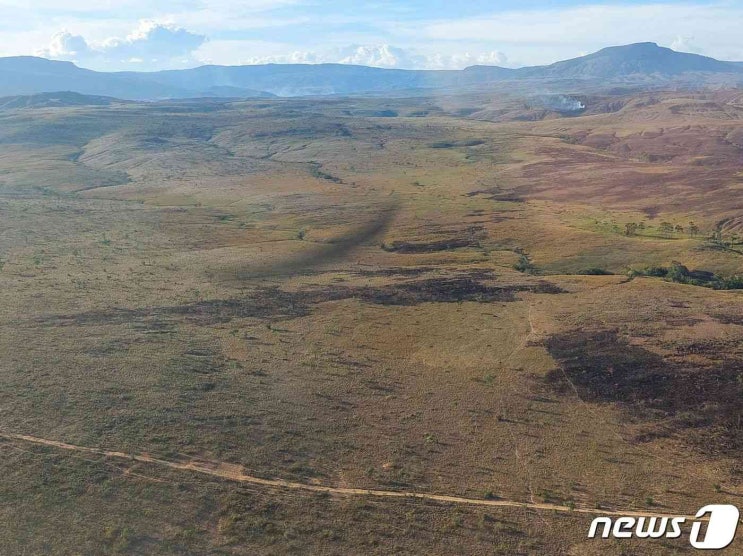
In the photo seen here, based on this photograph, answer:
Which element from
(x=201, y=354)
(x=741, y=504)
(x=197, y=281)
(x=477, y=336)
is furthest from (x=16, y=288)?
(x=741, y=504)

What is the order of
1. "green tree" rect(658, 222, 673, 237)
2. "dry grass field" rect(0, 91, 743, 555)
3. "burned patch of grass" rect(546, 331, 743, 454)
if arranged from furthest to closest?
"green tree" rect(658, 222, 673, 237) < "burned patch of grass" rect(546, 331, 743, 454) < "dry grass field" rect(0, 91, 743, 555)

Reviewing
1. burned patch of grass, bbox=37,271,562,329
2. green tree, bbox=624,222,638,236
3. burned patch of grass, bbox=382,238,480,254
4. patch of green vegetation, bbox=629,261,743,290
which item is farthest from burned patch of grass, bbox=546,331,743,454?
green tree, bbox=624,222,638,236

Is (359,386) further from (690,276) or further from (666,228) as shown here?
(666,228)

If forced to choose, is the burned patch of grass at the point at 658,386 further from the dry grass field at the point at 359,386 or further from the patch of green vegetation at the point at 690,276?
the patch of green vegetation at the point at 690,276

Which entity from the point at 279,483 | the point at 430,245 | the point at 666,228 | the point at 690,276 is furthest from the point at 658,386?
the point at 666,228

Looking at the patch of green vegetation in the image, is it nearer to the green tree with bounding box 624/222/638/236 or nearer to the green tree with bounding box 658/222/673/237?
the green tree with bounding box 624/222/638/236

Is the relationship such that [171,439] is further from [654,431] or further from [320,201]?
[320,201]

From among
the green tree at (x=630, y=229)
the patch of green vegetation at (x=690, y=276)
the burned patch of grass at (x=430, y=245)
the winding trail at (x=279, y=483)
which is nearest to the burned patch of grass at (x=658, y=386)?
the winding trail at (x=279, y=483)
